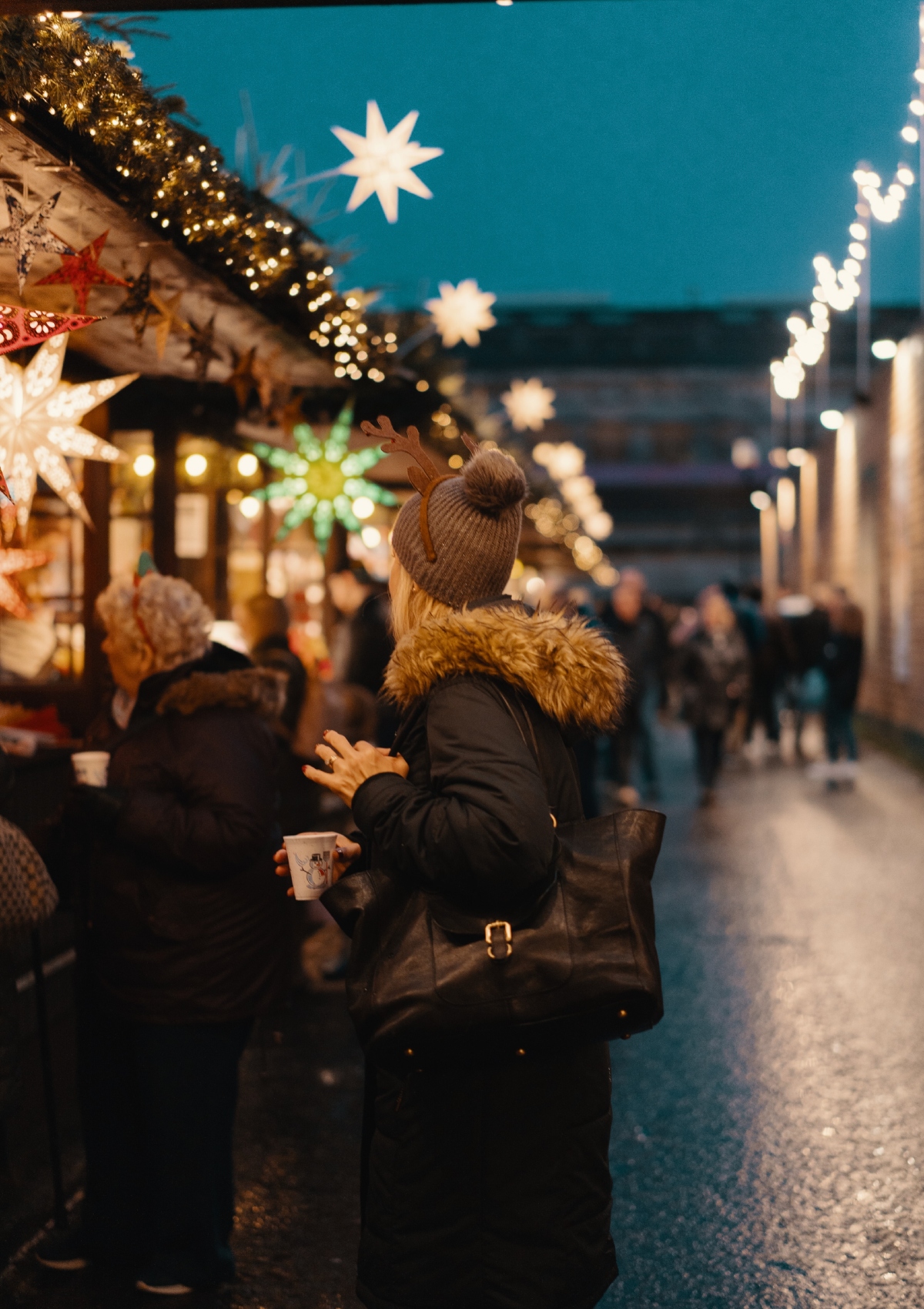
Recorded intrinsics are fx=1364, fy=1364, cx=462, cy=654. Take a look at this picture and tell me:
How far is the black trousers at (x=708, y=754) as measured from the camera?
13.8m

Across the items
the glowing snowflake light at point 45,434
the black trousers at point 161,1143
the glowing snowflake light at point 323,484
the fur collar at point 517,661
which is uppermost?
the glowing snowflake light at point 323,484

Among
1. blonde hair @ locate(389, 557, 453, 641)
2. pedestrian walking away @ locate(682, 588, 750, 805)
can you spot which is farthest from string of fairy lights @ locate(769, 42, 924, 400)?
blonde hair @ locate(389, 557, 453, 641)

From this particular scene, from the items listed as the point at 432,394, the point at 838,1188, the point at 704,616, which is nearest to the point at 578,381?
the point at 704,616

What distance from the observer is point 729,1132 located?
509 centimetres

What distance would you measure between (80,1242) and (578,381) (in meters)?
61.0

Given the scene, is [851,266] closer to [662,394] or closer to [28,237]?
[28,237]

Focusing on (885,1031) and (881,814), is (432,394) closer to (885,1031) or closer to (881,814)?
(885,1031)

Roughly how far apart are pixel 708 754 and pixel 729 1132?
896 cm

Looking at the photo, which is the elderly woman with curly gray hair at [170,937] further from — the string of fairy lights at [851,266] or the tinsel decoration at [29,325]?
the string of fairy lights at [851,266]

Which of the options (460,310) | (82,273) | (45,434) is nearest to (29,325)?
(82,273)

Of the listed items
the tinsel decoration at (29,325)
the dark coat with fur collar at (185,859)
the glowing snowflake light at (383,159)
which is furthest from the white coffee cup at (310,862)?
the glowing snowflake light at (383,159)

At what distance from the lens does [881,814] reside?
12930 mm

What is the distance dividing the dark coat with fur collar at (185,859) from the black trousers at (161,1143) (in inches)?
5.0

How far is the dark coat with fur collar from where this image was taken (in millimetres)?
3748
